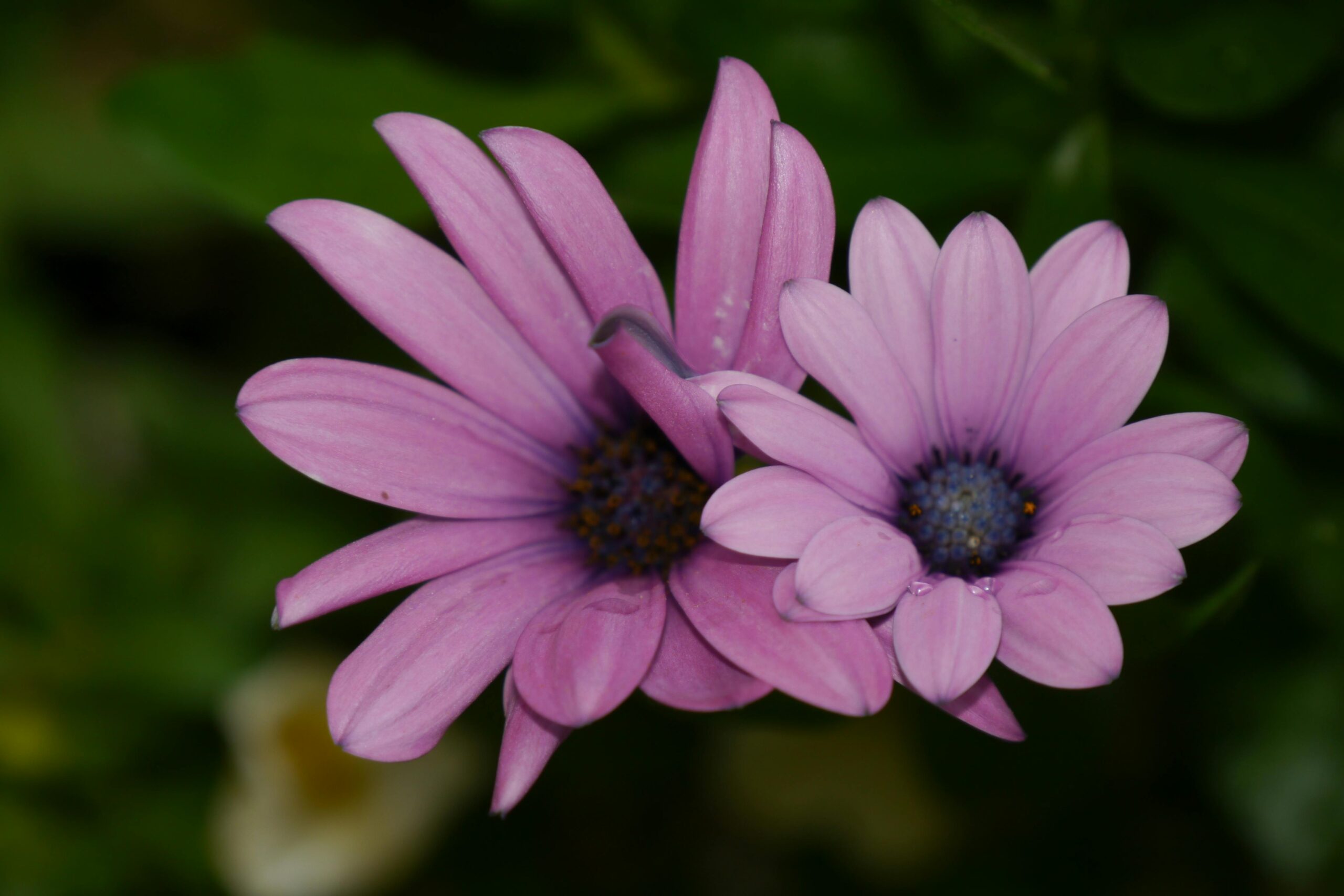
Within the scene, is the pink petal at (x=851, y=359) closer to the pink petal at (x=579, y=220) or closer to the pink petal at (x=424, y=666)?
the pink petal at (x=579, y=220)

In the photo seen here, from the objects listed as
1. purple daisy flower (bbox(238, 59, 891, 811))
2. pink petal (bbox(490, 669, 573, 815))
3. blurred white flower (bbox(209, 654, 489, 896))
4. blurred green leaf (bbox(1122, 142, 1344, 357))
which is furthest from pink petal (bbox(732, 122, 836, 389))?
blurred white flower (bbox(209, 654, 489, 896))

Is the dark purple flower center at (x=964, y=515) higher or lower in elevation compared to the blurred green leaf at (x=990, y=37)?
lower

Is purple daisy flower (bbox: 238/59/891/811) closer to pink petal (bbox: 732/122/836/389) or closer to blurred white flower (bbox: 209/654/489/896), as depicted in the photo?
pink petal (bbox: 732/122/836/389)

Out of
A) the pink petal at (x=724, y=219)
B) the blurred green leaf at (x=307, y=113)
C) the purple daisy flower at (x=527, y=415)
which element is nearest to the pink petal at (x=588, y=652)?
the purple daisy flower at (x=527, y=415)

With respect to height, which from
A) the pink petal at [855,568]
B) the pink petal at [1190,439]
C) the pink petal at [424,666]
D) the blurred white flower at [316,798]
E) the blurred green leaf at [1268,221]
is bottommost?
the blurred white flower at [316,798]

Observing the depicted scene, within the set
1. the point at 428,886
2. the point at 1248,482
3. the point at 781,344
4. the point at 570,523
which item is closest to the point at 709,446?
the point at 781,344

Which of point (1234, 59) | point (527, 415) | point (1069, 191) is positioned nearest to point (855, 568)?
point (527, 415)

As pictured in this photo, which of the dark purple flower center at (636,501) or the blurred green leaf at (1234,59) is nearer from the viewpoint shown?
the dark purple flower center at (636,501)

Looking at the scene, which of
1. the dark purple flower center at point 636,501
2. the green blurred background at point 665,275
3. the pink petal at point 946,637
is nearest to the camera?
the pink petal at point 946,637
